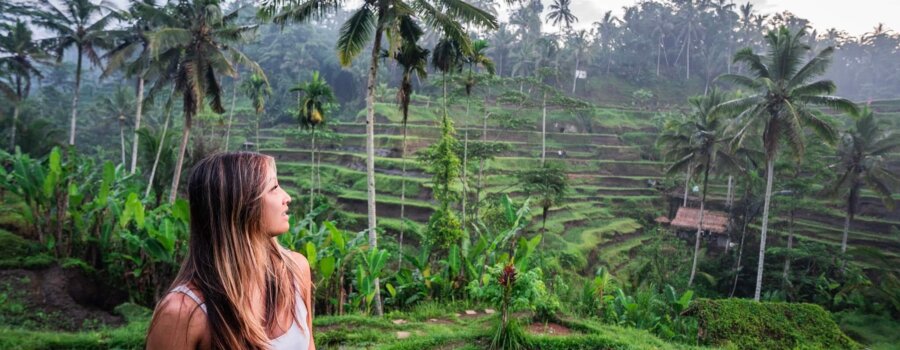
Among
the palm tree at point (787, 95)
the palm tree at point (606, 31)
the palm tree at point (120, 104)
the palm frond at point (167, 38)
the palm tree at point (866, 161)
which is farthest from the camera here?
the palm tree at point (606, 31)

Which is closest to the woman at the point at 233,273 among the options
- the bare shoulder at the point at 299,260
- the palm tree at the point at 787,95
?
the bare shoulder at the point at 299,260

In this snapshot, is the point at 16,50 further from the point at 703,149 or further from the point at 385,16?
the point at 703,149

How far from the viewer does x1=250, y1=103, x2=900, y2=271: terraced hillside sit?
21.4 metres

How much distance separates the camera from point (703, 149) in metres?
19.6

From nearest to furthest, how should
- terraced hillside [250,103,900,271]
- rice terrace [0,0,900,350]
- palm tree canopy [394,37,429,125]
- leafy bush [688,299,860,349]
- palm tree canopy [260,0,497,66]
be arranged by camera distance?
rice terrace [0,0,900,350], leafy bush [688,299,860,349], palm tree canopy [260,0,497,66], palm tree canopy [394,37,429,125], terraced hillside [250,103,900,271]

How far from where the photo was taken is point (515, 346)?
4973mm

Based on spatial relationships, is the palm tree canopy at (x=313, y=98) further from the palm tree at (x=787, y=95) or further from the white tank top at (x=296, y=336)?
the palm tree at (x=787, y=95)

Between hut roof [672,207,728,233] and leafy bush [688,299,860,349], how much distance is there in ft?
53.2

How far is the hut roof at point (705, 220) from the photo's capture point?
22500 millimetres

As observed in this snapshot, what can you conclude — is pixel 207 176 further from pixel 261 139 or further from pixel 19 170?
pixel 261 139

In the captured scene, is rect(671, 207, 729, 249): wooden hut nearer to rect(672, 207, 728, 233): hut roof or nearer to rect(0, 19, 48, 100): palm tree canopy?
rect(672, 207, 728, 233): hut roof

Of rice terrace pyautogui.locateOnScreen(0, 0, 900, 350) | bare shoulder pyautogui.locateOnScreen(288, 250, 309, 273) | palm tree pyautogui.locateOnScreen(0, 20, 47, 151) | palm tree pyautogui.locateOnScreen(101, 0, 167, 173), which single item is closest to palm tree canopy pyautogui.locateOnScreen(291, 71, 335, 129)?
rice terrace pyautogui.locateOnScreen(0, 0, 900, 350)

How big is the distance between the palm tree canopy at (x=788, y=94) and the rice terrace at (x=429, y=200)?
0.08m

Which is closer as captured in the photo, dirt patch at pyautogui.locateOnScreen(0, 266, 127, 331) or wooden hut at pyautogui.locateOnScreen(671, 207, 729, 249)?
dirt patch at pyautogui.locateOnScreen(0, 266, 127, 331)
